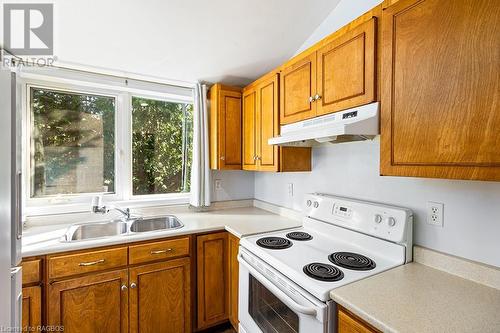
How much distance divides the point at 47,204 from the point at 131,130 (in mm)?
910

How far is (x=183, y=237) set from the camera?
1.76 m

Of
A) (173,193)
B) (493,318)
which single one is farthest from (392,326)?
(173,193)

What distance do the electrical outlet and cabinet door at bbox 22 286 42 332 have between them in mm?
2181

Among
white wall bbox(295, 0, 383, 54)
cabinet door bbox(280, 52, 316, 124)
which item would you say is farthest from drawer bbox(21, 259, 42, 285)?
white wall bbox(295, 0, 383, 54)

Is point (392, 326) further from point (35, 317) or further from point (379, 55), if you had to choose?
point (35, 317)

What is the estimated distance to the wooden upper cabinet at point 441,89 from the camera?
75 centimetres

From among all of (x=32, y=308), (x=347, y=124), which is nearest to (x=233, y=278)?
(x=32, y=308)

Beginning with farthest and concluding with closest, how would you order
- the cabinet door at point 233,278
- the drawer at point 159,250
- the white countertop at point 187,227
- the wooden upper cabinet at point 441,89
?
the cabinet door at point 233,278 → the drawer at point 159,250 → the white countertop at point 187,227 → the wooden upper cabinet at point 441,89

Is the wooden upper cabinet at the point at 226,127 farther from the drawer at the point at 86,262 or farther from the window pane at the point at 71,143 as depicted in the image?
the drawer at the point at 86,262

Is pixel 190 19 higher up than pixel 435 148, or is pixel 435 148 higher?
pixel 190 19

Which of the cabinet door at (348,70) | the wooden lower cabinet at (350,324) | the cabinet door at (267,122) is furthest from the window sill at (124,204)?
the wooden lower cabinet at (350,324)

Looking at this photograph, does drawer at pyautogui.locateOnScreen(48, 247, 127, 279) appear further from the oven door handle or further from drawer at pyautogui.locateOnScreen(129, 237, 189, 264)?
the oven door handle

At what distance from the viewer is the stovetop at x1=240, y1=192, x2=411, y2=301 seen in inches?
42.1

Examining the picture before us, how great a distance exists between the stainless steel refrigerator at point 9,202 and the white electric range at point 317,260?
1.04 m
